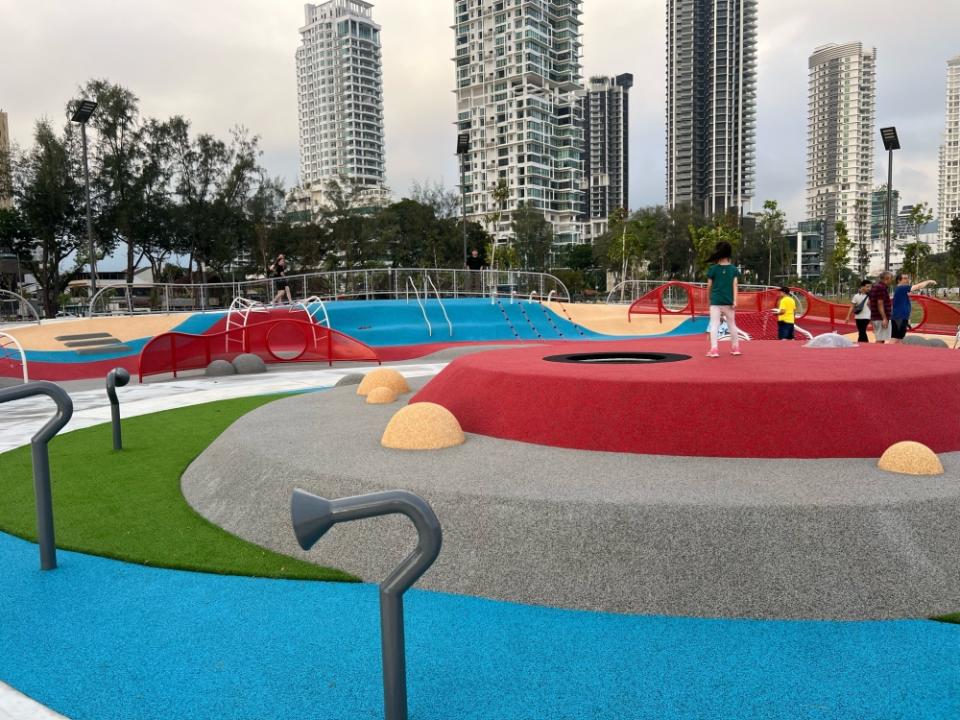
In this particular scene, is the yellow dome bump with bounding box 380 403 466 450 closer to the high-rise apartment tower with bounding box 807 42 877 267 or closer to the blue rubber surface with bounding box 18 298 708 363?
the blue rubber surface with bounding box 18 298 708 363

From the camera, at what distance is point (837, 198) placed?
174875 mm

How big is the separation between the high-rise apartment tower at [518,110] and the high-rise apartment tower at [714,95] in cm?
2623

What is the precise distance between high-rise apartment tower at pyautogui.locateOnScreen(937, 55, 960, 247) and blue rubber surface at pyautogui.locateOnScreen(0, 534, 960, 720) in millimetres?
151956

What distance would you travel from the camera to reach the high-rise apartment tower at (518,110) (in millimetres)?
153125

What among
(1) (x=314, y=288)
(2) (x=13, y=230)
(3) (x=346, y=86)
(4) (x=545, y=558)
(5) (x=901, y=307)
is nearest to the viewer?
(4) (x=545, y=558)

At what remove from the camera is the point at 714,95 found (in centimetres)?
15988

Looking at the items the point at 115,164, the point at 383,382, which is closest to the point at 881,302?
the point at 383,382

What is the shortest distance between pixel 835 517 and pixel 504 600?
2229 millimetres

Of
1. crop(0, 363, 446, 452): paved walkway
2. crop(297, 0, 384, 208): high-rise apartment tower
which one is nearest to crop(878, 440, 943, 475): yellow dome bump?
crop(0, 363, 446, 452): paved walkway

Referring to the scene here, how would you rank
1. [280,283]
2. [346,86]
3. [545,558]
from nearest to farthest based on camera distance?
[545,558] → [280,283] → [346,86]

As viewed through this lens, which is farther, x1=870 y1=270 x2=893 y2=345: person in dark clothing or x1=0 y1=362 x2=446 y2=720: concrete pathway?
x1=870 y1=270 x2=893 y2=345: person in dark clothing

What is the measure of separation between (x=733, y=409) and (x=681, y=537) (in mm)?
2008

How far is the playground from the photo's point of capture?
353 centimetres

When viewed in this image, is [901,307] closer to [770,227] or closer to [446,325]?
[446,325]
